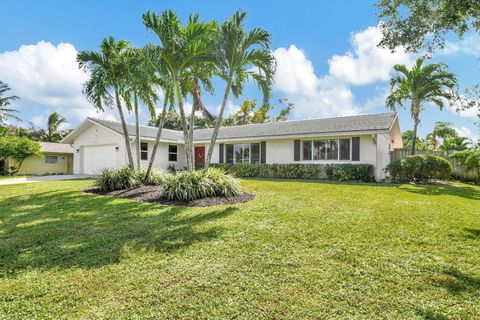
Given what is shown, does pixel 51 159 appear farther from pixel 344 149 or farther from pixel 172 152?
pixel 344 149

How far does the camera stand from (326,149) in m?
17.0

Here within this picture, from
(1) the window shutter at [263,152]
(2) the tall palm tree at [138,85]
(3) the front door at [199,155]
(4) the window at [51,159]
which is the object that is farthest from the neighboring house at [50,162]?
(1) the window shutter at [263,152]

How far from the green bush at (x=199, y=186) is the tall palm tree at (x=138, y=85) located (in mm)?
3940

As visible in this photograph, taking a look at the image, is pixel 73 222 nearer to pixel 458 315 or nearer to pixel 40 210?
pixel 40 210

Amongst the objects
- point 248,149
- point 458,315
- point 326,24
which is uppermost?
point 326,24

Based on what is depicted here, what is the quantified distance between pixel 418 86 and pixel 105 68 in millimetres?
17137

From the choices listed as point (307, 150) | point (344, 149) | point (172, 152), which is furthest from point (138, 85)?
point (344, 149)

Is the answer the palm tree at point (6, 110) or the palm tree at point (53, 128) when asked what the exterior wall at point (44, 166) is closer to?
the palm tree at point (6, 110)

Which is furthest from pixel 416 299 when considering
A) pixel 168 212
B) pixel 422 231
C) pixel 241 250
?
pixel 168 212

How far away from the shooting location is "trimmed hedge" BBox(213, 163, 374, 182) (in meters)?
15.0

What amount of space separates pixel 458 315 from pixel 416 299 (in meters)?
0.36

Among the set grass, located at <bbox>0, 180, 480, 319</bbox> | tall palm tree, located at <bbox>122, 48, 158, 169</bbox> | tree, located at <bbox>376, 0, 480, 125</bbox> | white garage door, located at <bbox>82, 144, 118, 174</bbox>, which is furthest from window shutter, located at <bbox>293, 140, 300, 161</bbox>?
white garage door, located at <bbox>82, 144, 118, 174</bbox>

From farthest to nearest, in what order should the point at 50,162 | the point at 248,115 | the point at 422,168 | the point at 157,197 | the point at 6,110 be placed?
the point at 248,115, the point at 6,110, the point at 50,162, the point at 422,168, the point at 157,197

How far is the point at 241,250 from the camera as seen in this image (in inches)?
173
